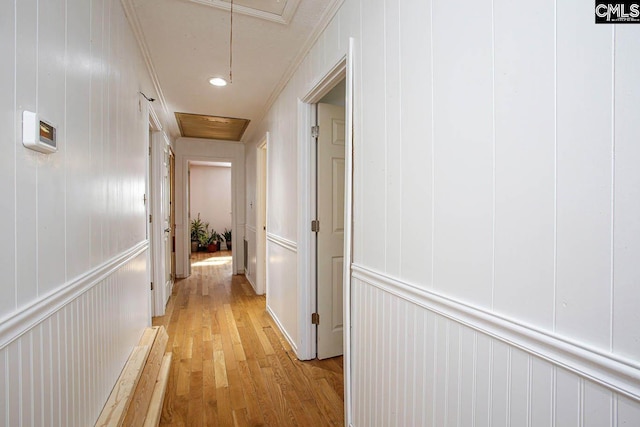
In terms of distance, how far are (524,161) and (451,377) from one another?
699mm

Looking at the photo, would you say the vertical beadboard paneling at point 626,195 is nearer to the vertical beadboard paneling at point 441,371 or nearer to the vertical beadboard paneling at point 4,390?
the vertical beadboard paneling at point 441,371

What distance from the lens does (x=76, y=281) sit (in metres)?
1.17

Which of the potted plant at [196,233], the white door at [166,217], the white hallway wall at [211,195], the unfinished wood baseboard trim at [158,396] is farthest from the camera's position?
the white hallway wall at [211,195]

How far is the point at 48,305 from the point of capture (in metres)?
→ 0.96

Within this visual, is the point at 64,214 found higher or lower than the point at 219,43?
lower

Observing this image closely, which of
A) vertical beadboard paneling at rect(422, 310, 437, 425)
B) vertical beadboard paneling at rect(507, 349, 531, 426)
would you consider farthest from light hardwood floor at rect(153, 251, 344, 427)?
vertical beadboard paneling at rect(507, 349, 531, 426)

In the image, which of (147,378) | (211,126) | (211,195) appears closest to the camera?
(147,378)

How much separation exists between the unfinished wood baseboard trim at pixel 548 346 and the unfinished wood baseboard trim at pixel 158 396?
157 cm

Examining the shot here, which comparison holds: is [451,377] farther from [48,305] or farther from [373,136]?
[48,305]

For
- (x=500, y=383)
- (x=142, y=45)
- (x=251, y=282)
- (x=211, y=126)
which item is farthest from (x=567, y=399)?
(x=211, y=126)

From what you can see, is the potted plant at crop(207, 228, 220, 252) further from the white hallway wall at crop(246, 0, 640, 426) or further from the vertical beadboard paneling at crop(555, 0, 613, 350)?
the vertical beadboard paneling at crop(555, 0, 613, 350)

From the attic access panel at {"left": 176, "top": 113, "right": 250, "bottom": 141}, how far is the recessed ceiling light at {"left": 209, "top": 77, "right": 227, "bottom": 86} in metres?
1.10

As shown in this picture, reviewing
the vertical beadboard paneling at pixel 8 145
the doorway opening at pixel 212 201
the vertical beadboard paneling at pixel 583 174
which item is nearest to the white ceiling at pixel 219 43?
the vertical beadboard paneling at pixel 8 145

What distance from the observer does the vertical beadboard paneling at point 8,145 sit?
30.3 inches
